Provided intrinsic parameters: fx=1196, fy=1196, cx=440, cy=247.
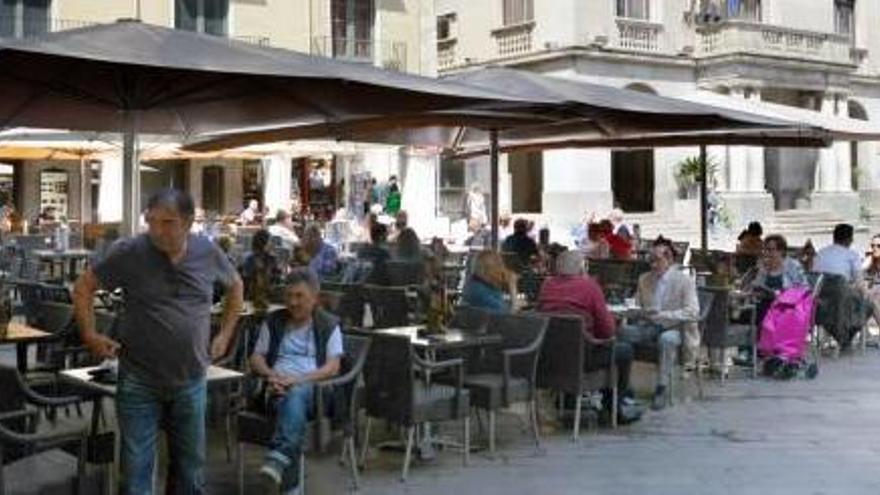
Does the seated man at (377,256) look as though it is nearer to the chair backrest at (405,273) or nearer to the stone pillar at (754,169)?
the chair backrest at (405,273)

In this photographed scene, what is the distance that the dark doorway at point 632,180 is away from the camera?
39000mm

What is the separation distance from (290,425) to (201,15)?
24.1m

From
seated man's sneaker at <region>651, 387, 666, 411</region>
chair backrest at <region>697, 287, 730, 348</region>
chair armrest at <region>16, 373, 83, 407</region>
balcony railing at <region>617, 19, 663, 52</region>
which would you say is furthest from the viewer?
balcony railing at <region>617, 19, 663, 52</region>

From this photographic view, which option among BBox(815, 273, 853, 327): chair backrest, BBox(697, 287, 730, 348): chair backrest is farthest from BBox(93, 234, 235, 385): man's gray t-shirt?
BBox(815, 273, 853, 327): chair backrest

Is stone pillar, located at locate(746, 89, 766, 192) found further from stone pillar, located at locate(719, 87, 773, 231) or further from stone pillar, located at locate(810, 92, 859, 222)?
stone pillar, located at locate(810, 92, 859, 222)

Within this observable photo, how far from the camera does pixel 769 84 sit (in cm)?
3819

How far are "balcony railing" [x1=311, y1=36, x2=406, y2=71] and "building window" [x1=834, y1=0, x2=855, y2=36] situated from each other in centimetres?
2137

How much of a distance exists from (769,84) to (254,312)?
3214 cm

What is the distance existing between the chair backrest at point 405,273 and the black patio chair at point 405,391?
18.0 feet

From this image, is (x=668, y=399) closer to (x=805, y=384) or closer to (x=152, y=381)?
(x=805, y=384)

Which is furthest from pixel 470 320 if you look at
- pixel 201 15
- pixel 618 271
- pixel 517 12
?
pixel 517 12

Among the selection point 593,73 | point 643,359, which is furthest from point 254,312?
point 593,73

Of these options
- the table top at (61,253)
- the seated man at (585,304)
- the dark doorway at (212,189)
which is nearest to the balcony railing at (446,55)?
the dark doorway at (212,189)

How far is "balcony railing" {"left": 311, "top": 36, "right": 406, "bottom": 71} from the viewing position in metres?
30.5
